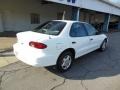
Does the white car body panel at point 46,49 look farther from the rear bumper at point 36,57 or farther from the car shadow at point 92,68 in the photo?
the car shadow at point 92,68

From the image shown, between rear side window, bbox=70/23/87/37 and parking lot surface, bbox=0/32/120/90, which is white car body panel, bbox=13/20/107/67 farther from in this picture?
parking lot surface, bbox=0/32/120/90

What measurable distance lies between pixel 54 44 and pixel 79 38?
4.22ft

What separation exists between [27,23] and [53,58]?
12.3 meters

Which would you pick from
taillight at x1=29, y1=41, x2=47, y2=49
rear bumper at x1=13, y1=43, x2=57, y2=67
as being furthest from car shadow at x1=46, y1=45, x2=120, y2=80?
taillight at x1=29, y1=41, x2=47, y2=49

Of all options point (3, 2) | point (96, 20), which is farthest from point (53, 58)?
point (96, 20)

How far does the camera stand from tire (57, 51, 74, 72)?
456 cm

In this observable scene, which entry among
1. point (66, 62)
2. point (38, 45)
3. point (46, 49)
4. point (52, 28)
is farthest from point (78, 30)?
point (38, 45)

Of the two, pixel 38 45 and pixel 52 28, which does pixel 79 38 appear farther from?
pixel 38 45

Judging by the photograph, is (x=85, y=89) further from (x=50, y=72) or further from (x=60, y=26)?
(x=60, y=26)

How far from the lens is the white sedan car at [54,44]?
407cm

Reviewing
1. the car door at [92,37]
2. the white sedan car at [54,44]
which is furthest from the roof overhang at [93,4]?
the white sedan car at [54,44]

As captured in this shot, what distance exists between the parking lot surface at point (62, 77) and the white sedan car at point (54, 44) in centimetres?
42

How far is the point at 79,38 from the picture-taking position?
16.9 ft

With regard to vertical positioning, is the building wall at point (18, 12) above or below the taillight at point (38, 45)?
above
